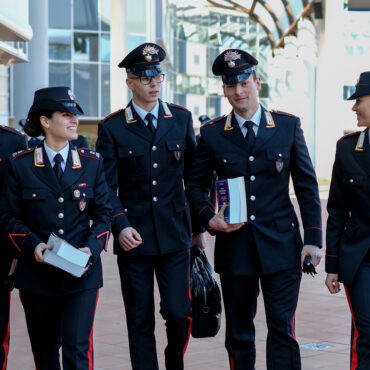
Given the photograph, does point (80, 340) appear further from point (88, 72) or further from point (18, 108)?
point (88, 72)

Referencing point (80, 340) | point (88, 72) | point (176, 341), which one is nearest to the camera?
point (80, 340)

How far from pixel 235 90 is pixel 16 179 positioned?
127 cm

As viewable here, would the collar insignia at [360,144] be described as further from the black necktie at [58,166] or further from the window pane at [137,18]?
the window pane at [137,18]

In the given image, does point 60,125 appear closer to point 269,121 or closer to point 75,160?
point 75,160

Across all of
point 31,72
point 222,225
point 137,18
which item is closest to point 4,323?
point 222,225

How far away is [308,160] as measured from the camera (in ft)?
17.3

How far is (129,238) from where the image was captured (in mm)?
5270

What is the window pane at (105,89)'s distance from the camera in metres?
36.4

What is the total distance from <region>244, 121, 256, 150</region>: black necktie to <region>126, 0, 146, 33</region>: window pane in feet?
105

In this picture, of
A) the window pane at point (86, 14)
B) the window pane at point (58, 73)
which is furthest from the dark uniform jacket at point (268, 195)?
the window pane at point (86, 14)

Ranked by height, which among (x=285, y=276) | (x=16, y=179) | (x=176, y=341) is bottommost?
(x=176, y=341)

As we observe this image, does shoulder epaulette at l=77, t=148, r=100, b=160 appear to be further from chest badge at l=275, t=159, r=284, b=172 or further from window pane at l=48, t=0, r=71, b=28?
window pane at l=48, t=0, r=71, b=28

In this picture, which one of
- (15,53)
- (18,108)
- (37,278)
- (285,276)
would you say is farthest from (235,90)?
(18,108)

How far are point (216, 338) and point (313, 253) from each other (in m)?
2.34
